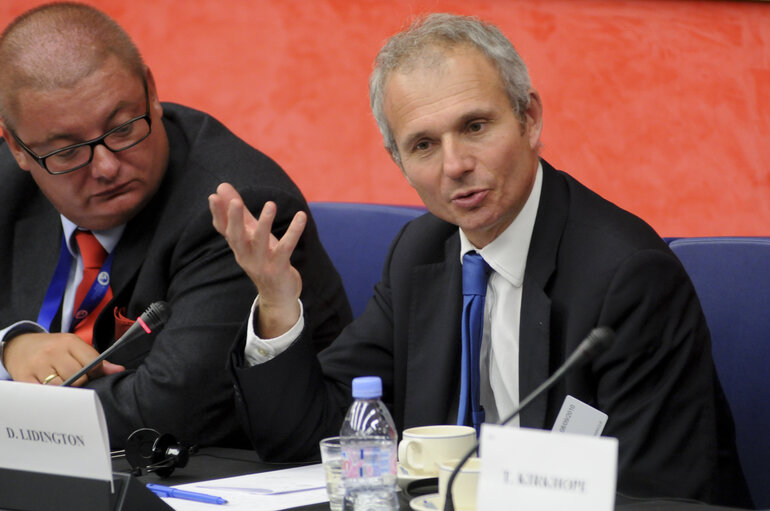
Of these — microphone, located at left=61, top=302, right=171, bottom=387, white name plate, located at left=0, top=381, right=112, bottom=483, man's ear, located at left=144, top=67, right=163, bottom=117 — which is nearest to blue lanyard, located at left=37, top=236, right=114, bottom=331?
man's ear, located at left=144, top=67, right=163, bottom=117

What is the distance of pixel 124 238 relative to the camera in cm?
224

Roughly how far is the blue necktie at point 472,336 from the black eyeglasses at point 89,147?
82 cm

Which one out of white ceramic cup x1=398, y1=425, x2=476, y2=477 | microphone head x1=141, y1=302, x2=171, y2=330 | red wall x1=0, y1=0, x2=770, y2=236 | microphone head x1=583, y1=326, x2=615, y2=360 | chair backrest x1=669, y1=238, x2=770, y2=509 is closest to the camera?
microphone head x1=583, y1=326, x2=615, y2=360

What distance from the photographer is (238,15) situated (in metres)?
3.17

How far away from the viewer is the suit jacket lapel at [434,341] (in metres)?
1.76

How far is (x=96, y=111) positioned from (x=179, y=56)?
1162 mm

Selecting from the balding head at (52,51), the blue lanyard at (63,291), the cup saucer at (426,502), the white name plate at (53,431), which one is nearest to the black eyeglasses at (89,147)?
the balding head at (52,51)

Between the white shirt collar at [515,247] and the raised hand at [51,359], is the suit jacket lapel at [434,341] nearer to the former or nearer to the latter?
the white shirt collar at [515,247]

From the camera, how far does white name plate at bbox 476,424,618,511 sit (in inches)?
36.4

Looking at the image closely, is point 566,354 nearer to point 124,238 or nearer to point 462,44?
point 462,44

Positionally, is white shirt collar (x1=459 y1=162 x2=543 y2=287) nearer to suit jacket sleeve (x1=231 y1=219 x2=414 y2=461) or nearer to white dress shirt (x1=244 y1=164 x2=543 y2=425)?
white dress shirt (x1=244 y1=164 x2=543 y2=425)

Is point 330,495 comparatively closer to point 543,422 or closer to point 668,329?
point 543,422

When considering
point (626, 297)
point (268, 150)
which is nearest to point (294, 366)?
point (626, 297)

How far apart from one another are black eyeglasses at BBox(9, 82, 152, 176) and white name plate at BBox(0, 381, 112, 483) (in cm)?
91
